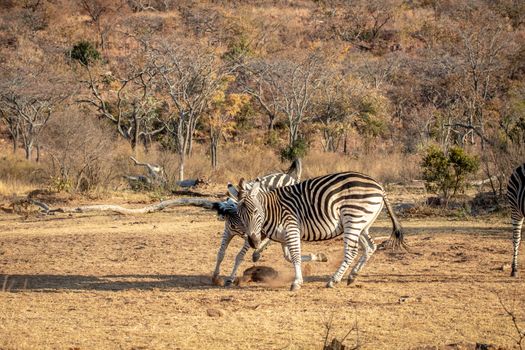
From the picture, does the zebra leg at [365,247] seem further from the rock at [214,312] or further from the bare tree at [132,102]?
the bare tree at [132,102]

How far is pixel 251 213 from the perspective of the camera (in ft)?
34.4

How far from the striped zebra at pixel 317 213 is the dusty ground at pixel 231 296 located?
55cm

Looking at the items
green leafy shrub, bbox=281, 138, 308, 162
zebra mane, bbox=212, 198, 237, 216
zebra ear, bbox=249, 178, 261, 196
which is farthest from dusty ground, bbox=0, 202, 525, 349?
green leafy shrub, bbox=281, 138, 308, 162

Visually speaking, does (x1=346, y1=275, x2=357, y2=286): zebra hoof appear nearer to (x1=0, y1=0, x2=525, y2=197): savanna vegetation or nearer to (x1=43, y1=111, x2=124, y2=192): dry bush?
(x1=0, y1=0, x2=525, y2=197): savanna vegetation

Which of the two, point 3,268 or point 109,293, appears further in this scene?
point 3,268

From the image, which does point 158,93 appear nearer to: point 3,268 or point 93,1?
point 93,1

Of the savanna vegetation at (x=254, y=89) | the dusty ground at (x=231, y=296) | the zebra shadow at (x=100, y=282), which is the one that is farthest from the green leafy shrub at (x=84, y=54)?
the zebra shadow at (x=100, y=282)

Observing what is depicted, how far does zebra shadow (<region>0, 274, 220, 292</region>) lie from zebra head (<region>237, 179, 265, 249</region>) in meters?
0.88

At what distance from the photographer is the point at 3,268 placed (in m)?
12.7

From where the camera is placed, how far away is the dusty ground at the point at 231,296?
25.9ft

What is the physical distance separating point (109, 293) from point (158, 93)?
1318 inches

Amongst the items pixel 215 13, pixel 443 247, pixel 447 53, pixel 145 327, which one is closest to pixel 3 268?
pixel 145 327

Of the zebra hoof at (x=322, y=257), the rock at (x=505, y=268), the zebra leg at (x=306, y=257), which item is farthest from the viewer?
the zebra hoof at (x=322, y=257)

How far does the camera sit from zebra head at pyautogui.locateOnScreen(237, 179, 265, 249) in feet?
34.4
